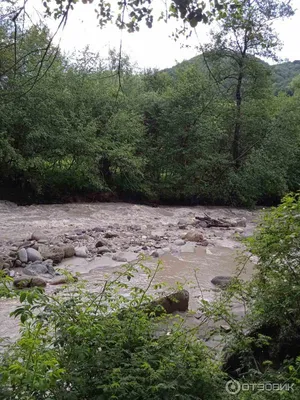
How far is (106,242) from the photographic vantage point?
357 inches

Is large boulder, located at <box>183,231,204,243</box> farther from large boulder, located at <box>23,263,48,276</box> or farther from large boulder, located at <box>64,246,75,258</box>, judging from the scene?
large boulder, located at <box>23,263,48,276</box>

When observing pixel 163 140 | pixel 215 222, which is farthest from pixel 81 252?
pixel 163 140

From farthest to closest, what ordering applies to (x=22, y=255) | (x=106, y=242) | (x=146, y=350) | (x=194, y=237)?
1. (x=194, y=237)
2. (x=106, y=242)
3. (x=22, y=255)
4. (x=146, y=350)

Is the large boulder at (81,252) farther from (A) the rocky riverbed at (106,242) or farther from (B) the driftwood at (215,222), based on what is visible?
(B) the driftwood at (215,222)

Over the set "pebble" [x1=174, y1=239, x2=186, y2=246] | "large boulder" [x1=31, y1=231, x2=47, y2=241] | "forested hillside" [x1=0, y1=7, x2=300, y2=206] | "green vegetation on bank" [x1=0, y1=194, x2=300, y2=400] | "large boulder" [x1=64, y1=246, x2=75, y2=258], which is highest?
"forested hillside" [x1=0, y1=7, x2=300, y2=206]

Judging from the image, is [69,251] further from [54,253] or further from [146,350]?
[146,350]

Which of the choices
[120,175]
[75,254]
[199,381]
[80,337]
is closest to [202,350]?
[199,381]

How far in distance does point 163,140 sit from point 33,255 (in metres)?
10.4

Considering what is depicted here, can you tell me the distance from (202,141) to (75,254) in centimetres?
995

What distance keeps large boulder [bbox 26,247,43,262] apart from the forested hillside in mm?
5764

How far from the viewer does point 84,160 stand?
46.2ft

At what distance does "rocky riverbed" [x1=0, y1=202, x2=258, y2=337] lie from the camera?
22.4 ft

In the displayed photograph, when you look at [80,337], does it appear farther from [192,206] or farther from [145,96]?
[145,96]

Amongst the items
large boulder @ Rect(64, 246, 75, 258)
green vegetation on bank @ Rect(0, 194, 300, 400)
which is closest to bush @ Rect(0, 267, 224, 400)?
green vegetation on bank @ Rect(0, 194, 300, 400)
